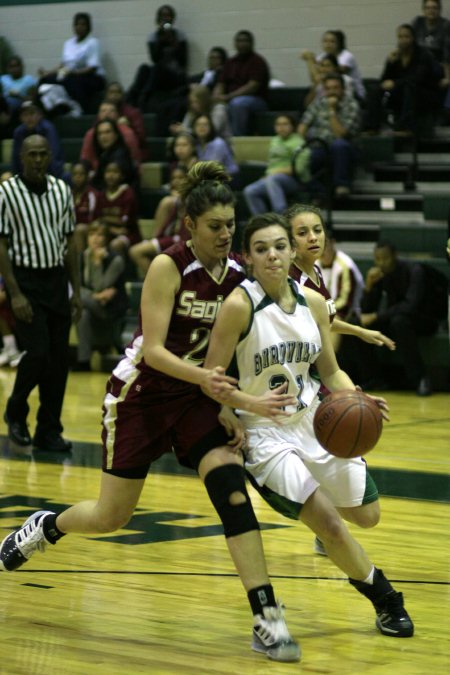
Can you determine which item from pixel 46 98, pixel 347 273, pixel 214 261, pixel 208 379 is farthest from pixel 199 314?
pixel 46 98

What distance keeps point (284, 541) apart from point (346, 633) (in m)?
1.48

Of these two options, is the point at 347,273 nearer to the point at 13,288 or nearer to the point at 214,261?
the point at 13,288

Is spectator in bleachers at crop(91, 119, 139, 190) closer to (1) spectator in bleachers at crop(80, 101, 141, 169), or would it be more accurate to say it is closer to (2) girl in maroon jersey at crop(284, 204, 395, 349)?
(1) spectator in bleachers at crop(80, 101, 141, 169)

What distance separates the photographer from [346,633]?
4.14 metres

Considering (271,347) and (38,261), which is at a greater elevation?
(271,347)

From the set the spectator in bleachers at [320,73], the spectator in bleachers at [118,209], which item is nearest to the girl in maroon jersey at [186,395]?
the spectator in bleachers at [118,209]

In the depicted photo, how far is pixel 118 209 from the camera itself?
1280 centimetres

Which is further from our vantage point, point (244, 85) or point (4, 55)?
point (4, 55)

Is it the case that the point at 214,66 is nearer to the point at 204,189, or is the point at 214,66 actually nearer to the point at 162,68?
the point at 162,68

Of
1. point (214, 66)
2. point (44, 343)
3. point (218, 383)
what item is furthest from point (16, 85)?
point (218, 383)

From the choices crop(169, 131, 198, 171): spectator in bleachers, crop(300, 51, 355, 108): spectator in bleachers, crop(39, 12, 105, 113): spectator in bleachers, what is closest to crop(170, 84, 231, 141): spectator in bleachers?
crop(169, 131, 198, 171): spectator in bleachers

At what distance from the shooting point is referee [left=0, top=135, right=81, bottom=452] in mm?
7523

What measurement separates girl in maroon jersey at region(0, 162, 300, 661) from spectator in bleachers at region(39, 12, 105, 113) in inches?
454

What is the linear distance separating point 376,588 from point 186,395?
0.87m
